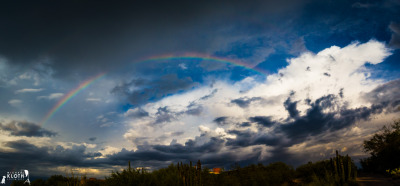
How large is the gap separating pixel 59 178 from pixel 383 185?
Answer: 4217cm

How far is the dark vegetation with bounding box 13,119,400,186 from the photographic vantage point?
2202 cm

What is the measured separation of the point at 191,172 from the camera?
18828 mm

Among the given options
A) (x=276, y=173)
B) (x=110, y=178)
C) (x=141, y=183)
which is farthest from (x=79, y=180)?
(x=276, y=173)

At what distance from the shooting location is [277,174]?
3344cm

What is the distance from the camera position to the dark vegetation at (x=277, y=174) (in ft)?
72.2

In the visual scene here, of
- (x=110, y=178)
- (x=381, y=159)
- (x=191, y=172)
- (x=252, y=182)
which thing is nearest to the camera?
(x=191, y=172)

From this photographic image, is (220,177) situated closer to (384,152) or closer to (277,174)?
(277,174)

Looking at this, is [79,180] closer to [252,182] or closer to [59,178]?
[59,178]

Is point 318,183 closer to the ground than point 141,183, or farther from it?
closer to the ground

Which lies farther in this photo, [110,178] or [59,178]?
[59,178]

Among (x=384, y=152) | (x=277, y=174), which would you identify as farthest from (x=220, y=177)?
(x=384, y=152)

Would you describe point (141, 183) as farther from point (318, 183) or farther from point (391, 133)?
point (391, 133)

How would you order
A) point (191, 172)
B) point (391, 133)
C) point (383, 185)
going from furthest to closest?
point (391, 133) < point (383, 185) < point (191, 172)

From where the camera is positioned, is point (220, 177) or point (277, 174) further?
point (277, 174)
